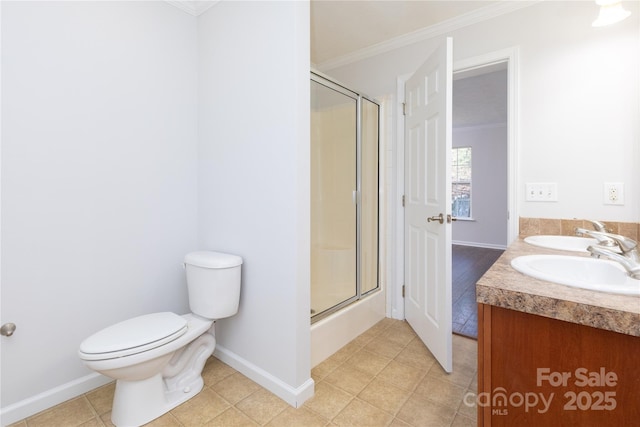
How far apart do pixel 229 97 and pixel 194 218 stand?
813mm

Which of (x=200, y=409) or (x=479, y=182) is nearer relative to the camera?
(x=200, y=409)

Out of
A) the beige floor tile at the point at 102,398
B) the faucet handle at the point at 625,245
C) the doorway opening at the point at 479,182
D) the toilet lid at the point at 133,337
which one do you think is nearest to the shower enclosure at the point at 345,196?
the toilet lid at the point at 133,337

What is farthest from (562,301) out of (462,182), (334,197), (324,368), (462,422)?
(462,182)

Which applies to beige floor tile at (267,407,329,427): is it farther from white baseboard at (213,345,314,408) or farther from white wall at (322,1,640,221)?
white wall at (322,1,640,221)

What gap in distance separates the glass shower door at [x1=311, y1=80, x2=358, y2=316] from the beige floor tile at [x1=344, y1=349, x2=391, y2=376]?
44cm

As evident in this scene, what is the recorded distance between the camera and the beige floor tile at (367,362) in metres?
1.83

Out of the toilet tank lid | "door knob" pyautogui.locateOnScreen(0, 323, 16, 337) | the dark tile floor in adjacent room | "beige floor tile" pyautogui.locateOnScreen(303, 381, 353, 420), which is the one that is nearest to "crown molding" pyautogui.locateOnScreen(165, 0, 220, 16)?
the toilet tank lid


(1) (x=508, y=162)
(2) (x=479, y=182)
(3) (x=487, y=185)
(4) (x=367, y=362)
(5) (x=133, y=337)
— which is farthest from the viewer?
(2) (x=479, y=182)

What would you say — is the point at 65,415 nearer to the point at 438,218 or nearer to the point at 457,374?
the point at 457,374

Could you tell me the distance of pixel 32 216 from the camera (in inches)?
56.3

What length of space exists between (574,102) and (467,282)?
2.26 m

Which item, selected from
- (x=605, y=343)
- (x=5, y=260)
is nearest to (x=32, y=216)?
(x=5, y=260)

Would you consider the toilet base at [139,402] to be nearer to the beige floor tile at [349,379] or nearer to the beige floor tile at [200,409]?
the beige floor tile at [200,409]

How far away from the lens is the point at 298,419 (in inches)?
55.8
